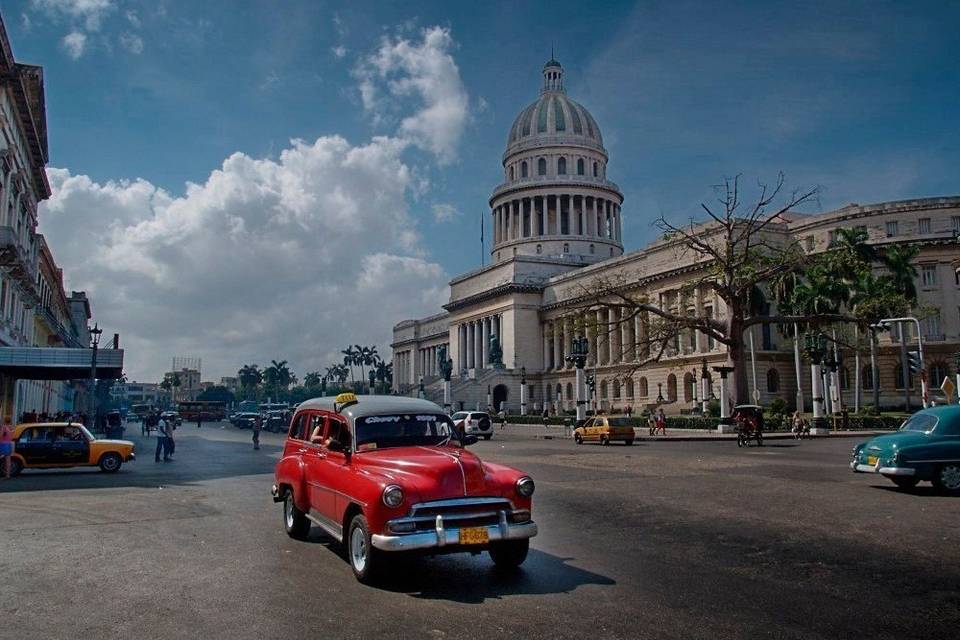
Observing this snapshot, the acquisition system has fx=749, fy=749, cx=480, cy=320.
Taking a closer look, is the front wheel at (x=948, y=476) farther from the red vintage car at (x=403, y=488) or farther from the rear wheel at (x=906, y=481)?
the red vintage car at (x=403, y=488)

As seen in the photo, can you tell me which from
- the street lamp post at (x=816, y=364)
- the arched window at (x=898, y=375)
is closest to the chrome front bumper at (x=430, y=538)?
the street lamp post at (x=816, y=364)

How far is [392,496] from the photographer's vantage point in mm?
7461

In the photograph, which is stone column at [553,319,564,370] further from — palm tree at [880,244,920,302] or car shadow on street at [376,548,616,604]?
car shadow on street at [376,548,616,604]

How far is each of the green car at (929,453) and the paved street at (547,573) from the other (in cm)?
49

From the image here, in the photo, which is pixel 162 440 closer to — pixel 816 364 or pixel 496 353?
pixel 816 364

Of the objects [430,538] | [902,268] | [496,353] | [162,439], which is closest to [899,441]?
[430,538]

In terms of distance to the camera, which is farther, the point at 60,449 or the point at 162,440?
the point at 162,440

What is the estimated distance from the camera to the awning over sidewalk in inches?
1160

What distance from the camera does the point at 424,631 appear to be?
20.2ft

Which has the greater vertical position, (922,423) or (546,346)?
(546,346)

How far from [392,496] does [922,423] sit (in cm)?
1264

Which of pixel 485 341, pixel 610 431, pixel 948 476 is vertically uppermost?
pixel 485 341

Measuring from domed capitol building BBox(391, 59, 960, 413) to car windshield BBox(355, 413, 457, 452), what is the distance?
3036cm

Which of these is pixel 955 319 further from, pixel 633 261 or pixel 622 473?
pixel 622 473
